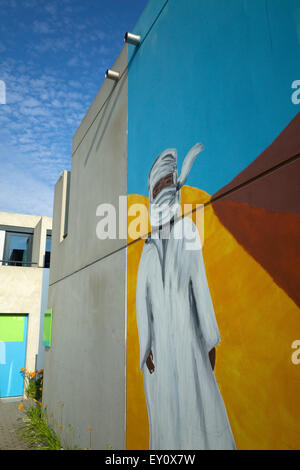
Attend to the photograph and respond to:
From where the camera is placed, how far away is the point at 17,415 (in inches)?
342

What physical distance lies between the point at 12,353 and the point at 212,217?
33.9 ft

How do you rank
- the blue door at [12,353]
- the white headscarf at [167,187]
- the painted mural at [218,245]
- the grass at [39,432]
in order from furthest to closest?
the blue door at [12,353] → the grass at [39,432] → the white headscarf at [167,187] → the painted mural at [218,245]

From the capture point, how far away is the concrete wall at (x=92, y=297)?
426cm

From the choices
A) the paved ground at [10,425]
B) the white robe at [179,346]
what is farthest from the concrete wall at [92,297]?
the paved ground at [10,425]

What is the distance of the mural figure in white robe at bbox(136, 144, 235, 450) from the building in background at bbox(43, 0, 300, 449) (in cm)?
3

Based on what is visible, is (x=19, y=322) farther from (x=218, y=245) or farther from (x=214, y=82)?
(x=214, y=82)

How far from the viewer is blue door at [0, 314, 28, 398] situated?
10.8 metres

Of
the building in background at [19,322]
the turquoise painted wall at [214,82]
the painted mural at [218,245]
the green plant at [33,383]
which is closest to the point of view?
the painted mural at [218,245]

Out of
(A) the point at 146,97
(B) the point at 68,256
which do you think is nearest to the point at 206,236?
(A) the point at 146,97

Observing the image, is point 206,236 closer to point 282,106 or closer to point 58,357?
point 282,106

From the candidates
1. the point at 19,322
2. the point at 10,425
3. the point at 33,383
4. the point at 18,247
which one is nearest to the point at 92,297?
the point at 10,425

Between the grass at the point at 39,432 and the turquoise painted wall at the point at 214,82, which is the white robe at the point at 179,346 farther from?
the grass at the point at 39,432

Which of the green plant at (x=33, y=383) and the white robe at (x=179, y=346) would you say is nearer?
the white robe at (x=179, y=346)
